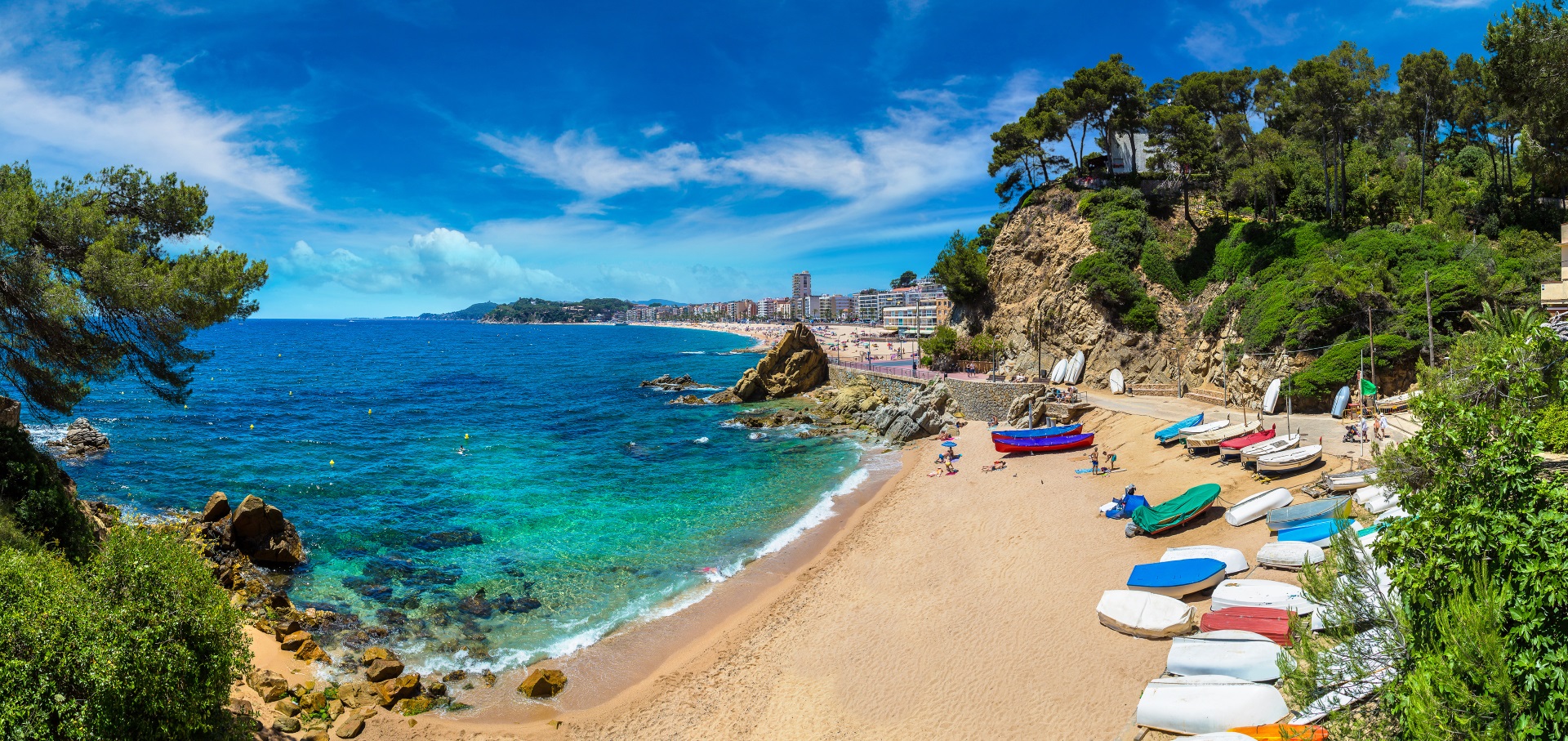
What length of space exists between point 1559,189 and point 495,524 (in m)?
47.7

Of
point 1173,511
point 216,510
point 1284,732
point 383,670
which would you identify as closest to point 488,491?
point 216,510

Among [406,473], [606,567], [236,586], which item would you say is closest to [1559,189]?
[606,567]

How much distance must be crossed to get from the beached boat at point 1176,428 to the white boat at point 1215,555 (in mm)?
11239

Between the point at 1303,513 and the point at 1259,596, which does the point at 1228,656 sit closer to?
the point at 1259,596

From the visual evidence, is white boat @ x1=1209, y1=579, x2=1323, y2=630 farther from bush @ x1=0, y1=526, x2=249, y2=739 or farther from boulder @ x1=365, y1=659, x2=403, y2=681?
boulder @ x1=365, y1=659, x2=403, y2=681

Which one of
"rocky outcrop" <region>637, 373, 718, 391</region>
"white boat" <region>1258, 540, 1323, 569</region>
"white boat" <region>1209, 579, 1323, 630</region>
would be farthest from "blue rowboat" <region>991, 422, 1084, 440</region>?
"rocky outcrop" <region>637, 373, 718, 391</region>

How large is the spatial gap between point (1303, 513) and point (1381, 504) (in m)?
1.70

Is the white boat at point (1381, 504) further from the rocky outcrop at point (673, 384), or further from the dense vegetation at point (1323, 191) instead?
the rocky outcrop at point (673, 384)

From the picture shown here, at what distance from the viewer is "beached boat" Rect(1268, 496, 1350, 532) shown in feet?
49.7

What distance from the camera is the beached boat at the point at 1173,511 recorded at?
17047 millimetres

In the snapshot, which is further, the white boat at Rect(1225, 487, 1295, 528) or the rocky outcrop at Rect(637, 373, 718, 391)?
the rocky outcrop at Rect(637, 373, 718, 391)

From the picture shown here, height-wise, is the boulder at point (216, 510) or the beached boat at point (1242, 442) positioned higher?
the beached boat at point (1242, 442)

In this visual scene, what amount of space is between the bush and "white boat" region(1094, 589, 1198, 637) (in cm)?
1450

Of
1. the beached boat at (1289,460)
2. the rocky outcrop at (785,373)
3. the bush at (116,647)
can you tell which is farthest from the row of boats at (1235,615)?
the rocky outcrop at (785,373)
